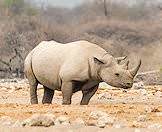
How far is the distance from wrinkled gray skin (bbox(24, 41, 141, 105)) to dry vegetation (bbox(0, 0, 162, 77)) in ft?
100

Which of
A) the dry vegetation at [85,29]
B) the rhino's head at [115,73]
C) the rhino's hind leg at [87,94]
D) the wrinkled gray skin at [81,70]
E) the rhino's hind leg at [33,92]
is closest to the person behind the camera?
the wrinkled gray skin at [81,70]

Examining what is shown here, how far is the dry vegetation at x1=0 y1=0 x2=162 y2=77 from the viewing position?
4931cm

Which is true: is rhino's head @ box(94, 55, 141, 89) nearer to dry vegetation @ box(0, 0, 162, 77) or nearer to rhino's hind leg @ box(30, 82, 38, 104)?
rhino's hind leg @ box(30, 82, 38, 104)

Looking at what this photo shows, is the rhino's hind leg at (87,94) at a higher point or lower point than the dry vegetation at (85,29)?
higher

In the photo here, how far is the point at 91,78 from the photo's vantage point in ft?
50.1

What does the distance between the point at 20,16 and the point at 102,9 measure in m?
14.1

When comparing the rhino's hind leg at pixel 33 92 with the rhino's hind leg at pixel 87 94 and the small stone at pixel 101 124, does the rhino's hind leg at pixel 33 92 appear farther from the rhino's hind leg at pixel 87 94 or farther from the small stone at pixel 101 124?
the small stone at pixel 101 124

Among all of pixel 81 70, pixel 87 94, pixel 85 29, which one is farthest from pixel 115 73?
pixel 85 29

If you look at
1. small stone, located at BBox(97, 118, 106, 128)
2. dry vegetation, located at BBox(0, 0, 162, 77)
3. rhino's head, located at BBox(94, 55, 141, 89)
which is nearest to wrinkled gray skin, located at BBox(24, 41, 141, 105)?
rhino's head, located at BBox(94, 55, 141, 89)

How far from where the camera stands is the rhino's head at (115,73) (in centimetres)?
1520

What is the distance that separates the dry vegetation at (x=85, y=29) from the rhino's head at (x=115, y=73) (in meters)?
30.9

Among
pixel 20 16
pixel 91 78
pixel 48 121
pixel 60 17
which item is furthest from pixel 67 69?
pixel 60 17

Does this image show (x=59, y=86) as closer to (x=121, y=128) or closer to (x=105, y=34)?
(x=121, y=128)

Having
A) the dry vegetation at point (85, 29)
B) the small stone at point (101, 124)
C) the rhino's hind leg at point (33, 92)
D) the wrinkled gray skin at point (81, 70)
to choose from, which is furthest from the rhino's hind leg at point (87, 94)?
the dry vegetation at point (85, 29)
